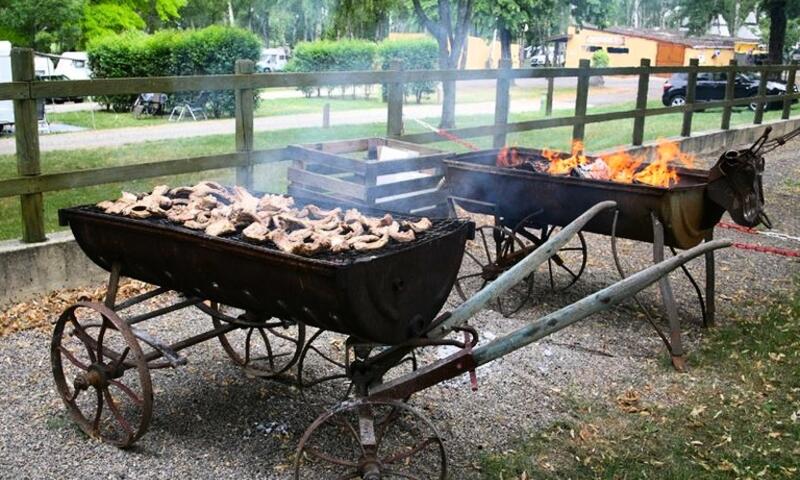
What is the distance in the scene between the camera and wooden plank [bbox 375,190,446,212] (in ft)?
20.3

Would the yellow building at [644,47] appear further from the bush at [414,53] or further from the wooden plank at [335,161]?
the wooden plank at [335,161]

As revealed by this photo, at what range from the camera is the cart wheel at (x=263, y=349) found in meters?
4.57

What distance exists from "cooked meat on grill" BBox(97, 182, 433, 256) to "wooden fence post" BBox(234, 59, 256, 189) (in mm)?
2279

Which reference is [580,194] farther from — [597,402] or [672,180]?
[597,402]

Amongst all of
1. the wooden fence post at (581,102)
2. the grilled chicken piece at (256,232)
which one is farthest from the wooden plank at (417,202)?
the wooden fence post at (581,102)

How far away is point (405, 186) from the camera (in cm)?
628

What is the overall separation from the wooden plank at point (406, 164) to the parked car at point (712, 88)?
61.8 ft

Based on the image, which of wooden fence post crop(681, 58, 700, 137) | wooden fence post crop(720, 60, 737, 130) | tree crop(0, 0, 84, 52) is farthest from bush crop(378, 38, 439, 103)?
wooden fence post crop(681, 58, 700, 137)

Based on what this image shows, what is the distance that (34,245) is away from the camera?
550 cm

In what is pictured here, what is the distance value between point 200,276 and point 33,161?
8.72 ft

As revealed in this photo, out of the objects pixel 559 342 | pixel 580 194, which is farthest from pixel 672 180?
pixel 559 342

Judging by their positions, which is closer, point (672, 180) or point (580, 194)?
point (580, 194)

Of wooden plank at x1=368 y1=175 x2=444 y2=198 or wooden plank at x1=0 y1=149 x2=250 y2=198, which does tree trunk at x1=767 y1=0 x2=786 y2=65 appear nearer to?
wooden plank at x1=368 y1=175 x2=444 y2=198

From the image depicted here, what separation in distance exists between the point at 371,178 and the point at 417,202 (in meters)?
0.53
